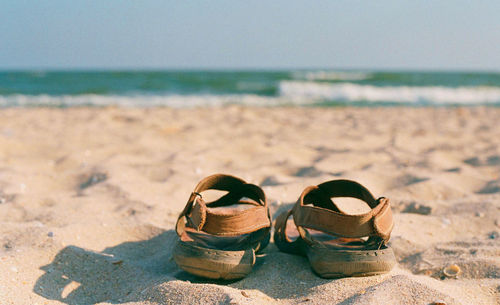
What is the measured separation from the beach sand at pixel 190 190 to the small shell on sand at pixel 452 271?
0.02m

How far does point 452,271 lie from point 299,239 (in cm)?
63

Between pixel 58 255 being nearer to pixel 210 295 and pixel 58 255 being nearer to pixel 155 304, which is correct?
pixel 155 304

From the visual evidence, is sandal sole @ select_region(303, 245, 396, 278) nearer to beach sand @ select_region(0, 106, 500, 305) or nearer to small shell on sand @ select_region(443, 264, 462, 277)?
beach sand @ select_region(0, 106, 500, 305)

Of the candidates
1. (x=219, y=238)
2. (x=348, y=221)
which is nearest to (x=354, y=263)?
(x=348, y=221)

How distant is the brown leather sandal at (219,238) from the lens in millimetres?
1543

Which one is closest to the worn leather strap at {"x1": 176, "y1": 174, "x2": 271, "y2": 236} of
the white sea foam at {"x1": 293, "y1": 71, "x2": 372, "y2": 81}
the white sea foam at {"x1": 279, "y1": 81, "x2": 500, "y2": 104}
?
the white sea foam at {"x1": 279, "y1": 81, "x2": 500, "y2": 104}

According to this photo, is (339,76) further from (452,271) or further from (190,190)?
(452,271)

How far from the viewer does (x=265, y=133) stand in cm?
492

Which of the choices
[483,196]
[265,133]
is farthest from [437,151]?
[265,133]

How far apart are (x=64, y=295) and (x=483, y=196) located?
237cm

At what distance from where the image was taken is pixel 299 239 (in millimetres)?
1767

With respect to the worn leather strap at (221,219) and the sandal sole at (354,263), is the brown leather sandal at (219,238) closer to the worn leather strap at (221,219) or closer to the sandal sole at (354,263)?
the worn leather strap at (221,219)

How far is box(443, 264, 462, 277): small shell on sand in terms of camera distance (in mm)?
1669

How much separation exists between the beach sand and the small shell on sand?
0.02 meters
